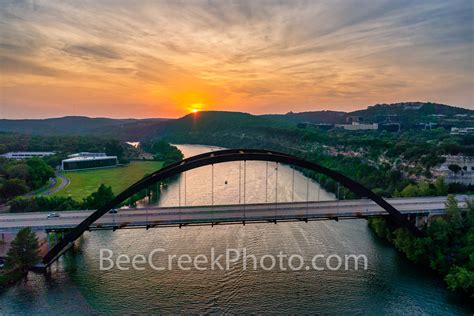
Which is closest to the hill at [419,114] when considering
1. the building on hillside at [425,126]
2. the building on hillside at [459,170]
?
the building on hillside at [425,126]

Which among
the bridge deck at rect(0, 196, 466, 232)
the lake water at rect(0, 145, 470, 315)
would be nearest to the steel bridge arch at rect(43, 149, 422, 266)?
the bridge deck at rect(0, 196, 466, 232)

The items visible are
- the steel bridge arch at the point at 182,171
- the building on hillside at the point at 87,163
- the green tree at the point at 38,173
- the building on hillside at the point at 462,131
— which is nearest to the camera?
the steel bridge arch at the point at 182,171

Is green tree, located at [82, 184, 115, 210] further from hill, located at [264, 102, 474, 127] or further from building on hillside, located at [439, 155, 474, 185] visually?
hill, located at [264, 102, 474, 127]

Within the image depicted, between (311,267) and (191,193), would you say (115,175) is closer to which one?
(191,193)

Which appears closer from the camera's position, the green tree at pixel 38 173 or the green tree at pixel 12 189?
the green tree at pixel 12 189

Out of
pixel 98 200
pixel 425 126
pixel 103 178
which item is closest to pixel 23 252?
pixel 98 200

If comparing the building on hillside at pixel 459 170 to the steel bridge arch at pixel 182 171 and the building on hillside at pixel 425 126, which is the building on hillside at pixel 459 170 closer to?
the steel bridge arch at pixel 182 171
